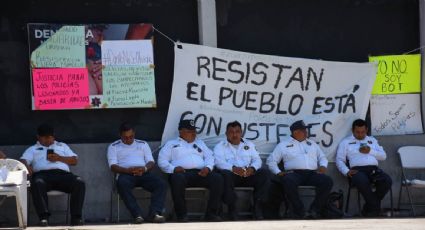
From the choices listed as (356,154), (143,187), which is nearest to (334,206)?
(356,154)

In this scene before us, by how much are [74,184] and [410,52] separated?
547 centimetres

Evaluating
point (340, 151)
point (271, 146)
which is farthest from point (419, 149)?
point (271, 146)

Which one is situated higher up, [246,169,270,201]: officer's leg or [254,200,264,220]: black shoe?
[246,169,270,201]: officer's leg

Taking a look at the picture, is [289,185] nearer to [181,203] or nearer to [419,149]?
[181,203]

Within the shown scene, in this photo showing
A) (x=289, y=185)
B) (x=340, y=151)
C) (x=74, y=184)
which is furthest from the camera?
(x=340, y=151)

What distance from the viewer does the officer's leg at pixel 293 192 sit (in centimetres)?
1155

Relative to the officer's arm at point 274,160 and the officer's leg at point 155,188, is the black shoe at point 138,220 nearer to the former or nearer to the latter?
the officer's leg at point 155,188

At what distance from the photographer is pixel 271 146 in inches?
496

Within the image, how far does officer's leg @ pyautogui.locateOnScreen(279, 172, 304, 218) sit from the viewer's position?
A: 1155 cm

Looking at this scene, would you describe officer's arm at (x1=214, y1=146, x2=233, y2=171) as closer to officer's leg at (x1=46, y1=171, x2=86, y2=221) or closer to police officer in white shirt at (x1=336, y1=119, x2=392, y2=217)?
police officer in white shirt at (x1=336, y1=119, x2=392, y2=217)

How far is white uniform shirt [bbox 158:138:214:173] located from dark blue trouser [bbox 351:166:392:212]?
6.80 ft

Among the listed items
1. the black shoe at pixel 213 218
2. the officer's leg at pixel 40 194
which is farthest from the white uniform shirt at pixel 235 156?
the officer's leg at pixel 40 194

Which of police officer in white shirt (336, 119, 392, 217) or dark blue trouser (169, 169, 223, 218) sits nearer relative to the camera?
dark blue trouser (169, 169, 223, 218)

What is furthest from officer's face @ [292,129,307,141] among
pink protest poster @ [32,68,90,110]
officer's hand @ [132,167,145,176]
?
pink protest poster @ [32,68,90,110]
